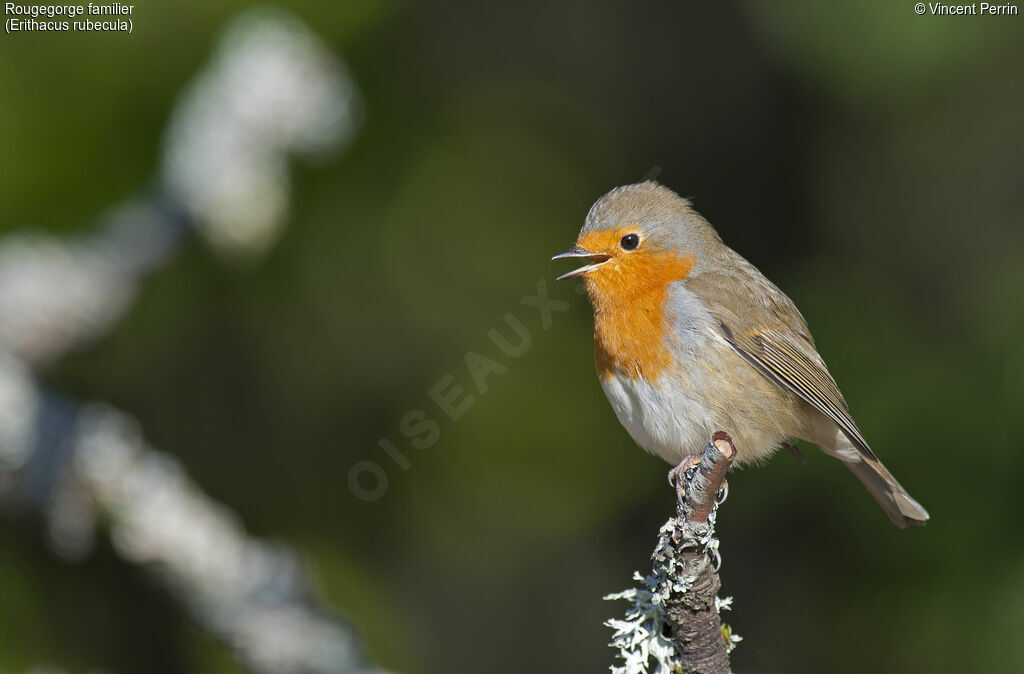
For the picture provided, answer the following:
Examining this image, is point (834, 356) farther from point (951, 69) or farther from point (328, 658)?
point (328, 658)

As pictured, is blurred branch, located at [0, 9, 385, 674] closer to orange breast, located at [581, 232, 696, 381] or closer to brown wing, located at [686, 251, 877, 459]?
orange breast, located at [581, 232, 696, 381]

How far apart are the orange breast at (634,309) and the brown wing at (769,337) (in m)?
0.13

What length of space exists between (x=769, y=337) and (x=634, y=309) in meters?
0.62

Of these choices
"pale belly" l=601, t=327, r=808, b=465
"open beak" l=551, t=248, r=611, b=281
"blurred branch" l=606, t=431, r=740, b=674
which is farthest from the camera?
"open beak" l=551, t=248, r=611, b=281

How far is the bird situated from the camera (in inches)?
146

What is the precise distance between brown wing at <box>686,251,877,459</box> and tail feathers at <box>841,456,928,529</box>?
188 mm

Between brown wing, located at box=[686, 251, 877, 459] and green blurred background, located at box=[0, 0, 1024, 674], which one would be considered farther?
green blurred background, located at box=[0, 0, 1024, 674]

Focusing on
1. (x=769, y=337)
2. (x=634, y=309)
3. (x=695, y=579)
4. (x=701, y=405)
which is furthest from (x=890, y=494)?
(x=695, y=579)

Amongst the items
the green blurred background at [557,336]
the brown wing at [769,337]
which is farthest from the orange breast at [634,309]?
the green blurred background at [557,336]

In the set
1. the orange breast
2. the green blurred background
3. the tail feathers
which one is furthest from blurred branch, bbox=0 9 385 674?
the tail feathers

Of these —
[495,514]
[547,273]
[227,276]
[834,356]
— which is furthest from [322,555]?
[834,356]

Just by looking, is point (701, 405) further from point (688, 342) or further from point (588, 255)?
point (588, 255)

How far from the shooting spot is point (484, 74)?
6078 millimetres

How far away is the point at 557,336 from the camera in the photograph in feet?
18.3
